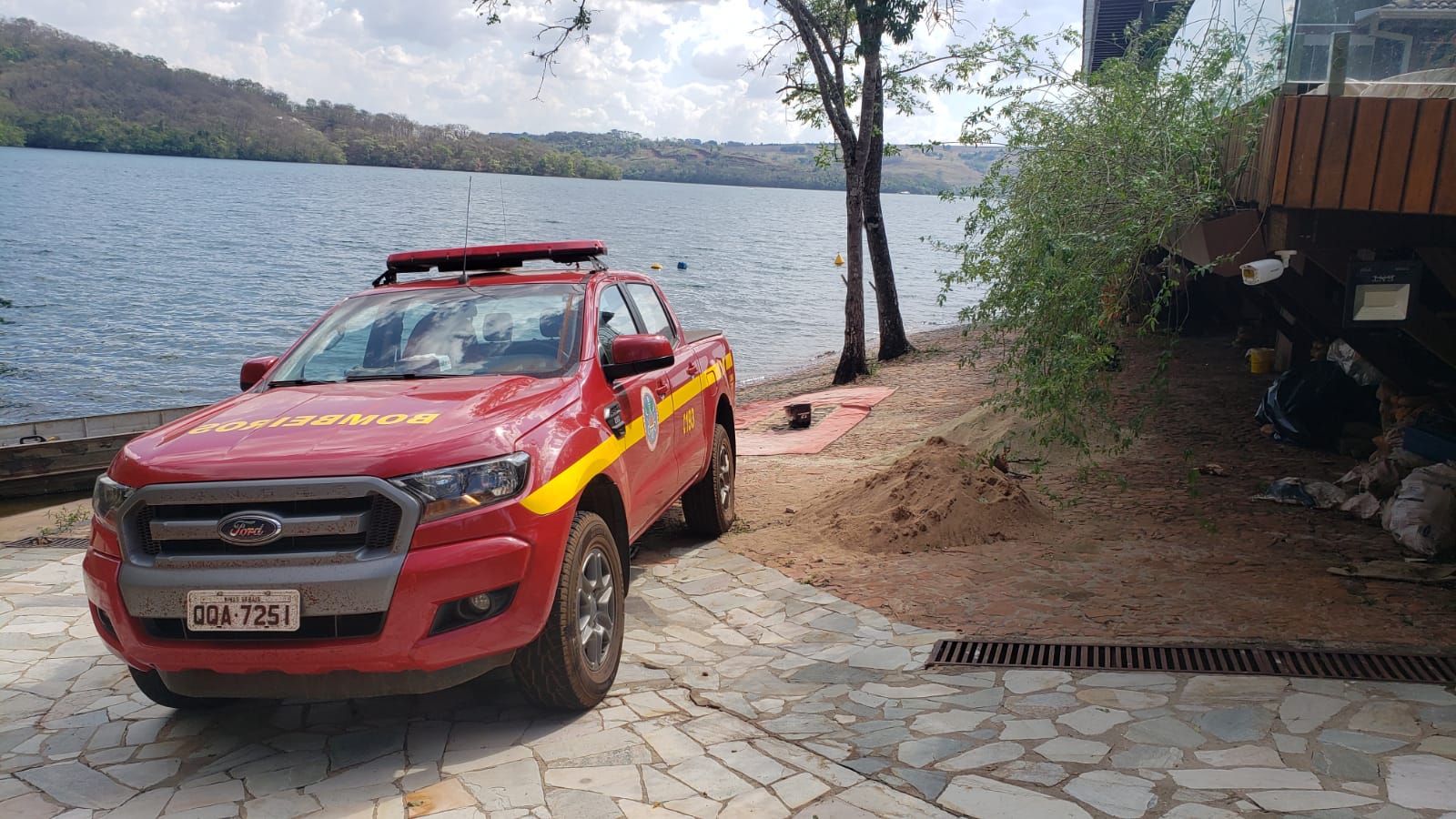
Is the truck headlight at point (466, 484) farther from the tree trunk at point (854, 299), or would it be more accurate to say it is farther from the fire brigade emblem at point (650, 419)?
the tree trunk at point (854, 299)

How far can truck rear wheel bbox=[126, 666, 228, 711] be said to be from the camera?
14.0 ft

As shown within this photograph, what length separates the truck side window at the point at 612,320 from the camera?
534 cm

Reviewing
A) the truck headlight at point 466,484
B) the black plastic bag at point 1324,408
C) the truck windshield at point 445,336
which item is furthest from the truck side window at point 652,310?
the black plastic bag at point 1324,408

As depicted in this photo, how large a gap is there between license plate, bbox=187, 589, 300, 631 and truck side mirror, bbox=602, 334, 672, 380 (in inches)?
76.2

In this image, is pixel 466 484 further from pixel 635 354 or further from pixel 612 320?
pixel 612 320

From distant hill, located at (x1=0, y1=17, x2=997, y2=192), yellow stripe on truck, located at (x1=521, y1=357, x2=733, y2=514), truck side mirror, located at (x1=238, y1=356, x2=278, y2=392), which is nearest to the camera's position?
yellow stripe on truck, located at (x1=521, y1=357, x2=733, y2=514)

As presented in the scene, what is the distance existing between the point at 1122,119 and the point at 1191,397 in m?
4.96

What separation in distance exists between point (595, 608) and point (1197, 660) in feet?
9.02

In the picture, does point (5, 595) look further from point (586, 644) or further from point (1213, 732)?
point (1213, 732)

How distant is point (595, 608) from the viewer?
14.6 feet

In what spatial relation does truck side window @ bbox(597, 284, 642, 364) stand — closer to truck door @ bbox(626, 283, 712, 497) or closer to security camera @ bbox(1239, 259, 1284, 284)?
truck door @ bbox(626, 283, 712, 497)

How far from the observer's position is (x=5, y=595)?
249 inches

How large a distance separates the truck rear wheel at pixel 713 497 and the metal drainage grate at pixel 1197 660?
242cm

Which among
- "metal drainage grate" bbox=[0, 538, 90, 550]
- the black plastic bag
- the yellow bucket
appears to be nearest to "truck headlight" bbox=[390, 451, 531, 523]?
"metal drainage grate" bbox=[0, 538, 90, 550]
